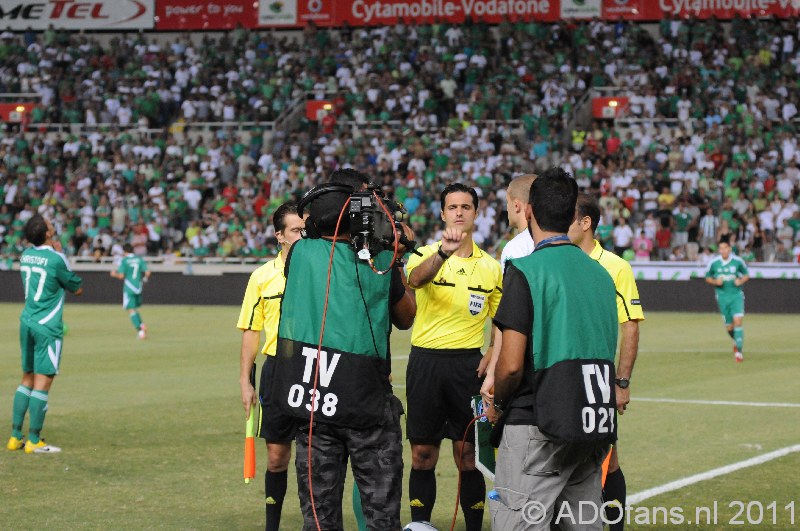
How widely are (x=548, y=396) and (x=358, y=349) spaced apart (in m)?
0.92

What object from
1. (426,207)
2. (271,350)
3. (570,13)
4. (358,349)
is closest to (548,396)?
(358,349)

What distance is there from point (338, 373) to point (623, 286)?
2.60 meters

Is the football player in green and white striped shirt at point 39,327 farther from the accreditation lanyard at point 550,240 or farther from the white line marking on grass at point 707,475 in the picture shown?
the accreditation lanyard at point 550,240

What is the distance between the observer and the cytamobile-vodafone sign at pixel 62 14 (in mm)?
45438

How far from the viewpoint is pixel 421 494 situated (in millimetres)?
7562

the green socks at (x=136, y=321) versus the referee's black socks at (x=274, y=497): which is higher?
the referee's black socks at (x=274, y=497)

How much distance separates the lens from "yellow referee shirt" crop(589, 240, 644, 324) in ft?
24.7

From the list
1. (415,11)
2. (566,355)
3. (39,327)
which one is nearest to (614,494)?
(566,355)

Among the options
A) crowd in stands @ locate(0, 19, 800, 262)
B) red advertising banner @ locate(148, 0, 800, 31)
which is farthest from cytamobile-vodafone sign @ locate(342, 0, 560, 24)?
crowd in stands @ locate(0, 19, 800, 262)

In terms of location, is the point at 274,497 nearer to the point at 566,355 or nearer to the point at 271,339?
the point at 271,339

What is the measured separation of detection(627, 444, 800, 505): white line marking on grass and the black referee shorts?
1.87 meters

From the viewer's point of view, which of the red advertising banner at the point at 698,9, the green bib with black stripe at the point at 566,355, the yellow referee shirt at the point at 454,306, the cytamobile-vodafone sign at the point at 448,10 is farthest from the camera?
the cytamobile-vodafone sign at the point at 448,10

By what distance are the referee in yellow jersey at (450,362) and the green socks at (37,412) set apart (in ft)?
15.0

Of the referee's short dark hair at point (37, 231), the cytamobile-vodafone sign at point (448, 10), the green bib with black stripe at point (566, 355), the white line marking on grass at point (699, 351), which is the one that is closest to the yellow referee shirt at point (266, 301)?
the green bib with black stripe at point (566, 355)
